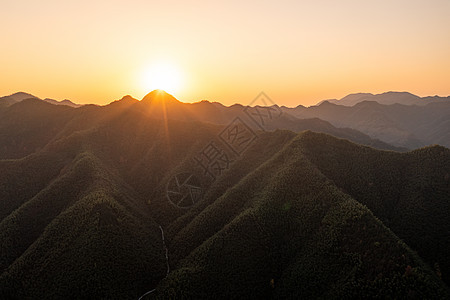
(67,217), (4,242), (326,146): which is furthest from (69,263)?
(326,146)

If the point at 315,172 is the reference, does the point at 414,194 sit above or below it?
below

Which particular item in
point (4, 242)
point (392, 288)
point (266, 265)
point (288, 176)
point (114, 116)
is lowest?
point (266, 265)

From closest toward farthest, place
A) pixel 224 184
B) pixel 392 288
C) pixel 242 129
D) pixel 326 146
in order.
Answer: pixel 392 288, pixel 326 146, pixel 224 184, pixel 242 129

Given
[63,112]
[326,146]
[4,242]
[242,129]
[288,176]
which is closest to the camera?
[4,242]

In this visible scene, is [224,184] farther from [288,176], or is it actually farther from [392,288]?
[392,288]

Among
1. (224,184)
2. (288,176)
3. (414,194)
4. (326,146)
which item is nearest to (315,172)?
(288,176)

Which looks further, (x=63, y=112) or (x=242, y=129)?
(x=63, y=112)
